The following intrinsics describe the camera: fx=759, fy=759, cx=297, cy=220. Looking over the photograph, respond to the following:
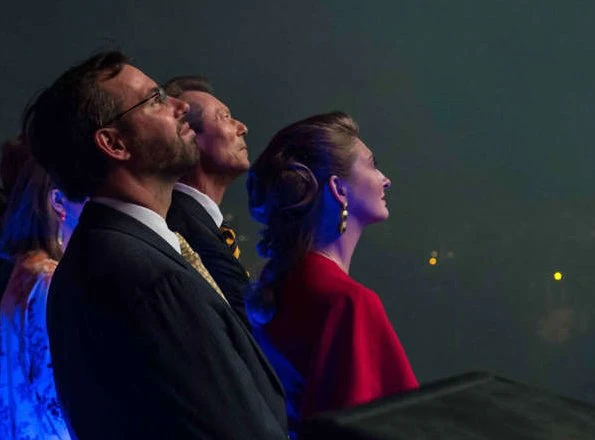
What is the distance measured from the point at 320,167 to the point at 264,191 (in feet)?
0.43

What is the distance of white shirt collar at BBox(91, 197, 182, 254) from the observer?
1148mm

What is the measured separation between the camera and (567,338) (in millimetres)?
4195

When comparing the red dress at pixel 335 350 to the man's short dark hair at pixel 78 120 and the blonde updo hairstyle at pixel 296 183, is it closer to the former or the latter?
the blonde updo hairstyle at pixel 296 183

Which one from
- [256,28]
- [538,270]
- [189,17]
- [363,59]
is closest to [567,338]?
[538,270]

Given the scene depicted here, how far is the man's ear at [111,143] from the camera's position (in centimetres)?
121

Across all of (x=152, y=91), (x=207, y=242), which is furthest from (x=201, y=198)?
(x=152, y=91)

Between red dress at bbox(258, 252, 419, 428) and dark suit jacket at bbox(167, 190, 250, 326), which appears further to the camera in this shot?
dark suit jacket at bbox(167, 190, 250, 326)

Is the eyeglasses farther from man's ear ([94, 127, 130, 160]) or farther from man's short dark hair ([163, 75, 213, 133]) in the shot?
man's short dark hair ([163, 75, 213, 133])

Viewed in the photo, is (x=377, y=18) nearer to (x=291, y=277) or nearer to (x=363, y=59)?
(x=363, y=59)

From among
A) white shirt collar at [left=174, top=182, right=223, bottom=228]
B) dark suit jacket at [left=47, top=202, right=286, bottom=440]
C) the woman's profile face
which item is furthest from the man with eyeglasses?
white shirt collar at [left=174, top=182, right=223, bottom=228]

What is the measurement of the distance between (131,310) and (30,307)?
2.73ft

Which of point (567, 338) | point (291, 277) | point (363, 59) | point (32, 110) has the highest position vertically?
point (363, 59)

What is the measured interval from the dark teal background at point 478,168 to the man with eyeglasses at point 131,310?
2.67m

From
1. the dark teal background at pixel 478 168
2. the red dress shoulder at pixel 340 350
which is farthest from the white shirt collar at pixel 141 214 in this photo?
the dark teal background at pixel 478 168
